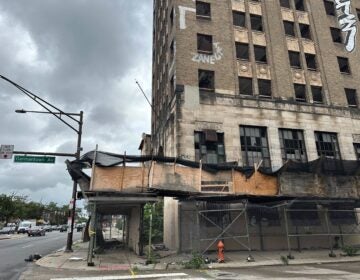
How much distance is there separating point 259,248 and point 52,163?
1411 centimetres

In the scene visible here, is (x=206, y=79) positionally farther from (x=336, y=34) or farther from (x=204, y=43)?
(x=336, y=34)

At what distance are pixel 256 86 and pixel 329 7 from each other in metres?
12.6

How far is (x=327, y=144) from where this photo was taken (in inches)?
975

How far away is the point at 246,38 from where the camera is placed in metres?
26.2

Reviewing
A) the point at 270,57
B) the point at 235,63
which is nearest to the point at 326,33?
the point at 270,57

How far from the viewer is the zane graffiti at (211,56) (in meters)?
24.2

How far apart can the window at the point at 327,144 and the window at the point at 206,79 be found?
890cm

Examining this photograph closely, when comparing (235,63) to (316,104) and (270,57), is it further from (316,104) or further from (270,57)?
(316,104)

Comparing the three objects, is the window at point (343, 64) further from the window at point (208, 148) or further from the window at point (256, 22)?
the window at point (208, 148)

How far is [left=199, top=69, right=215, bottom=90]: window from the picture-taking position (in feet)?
79.2

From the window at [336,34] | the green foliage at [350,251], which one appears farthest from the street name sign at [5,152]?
the window at [336,34]

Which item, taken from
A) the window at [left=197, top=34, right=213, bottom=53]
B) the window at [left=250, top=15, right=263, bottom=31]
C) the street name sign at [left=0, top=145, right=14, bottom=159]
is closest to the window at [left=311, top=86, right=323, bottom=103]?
the window at [left=250, top=15, right=263, bottom=31]

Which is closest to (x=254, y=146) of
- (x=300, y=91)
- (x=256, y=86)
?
(x=256, y=86)

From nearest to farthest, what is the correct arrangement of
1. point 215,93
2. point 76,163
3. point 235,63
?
point 76,163 < point 215,93 < point 235,63
